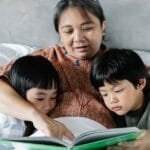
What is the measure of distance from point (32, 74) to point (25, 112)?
0.50 feet

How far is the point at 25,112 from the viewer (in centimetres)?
128

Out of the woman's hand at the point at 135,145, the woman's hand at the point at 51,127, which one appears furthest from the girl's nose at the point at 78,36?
the woman's hand at the point at 135,145

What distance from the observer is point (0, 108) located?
135 cm

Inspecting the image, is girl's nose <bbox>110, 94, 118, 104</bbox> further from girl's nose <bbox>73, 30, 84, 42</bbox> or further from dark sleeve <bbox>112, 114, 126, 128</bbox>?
girl's nose <bbox>73, 30, 84, 42</bbox>

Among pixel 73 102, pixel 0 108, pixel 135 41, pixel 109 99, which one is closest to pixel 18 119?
pixel 0 108

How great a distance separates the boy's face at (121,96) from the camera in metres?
Result: 1.29

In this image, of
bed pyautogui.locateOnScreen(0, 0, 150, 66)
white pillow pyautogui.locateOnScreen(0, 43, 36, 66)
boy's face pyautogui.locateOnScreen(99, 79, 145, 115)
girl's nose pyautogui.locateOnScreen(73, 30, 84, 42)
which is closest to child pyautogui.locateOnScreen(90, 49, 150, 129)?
boy's face pyautogui.locateOnScreen(99, 79, 145, 115)

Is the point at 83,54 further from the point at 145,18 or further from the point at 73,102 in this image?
the point at 145,18

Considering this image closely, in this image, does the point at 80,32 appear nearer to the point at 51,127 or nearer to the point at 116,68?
the point at 116,68

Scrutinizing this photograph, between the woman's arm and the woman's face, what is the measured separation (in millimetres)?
280

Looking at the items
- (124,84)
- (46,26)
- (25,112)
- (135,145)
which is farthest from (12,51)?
(135,145)

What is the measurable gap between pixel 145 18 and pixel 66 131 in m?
0.72

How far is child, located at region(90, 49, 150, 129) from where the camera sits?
1294 millimetres

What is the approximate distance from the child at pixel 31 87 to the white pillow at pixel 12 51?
1.05ft
